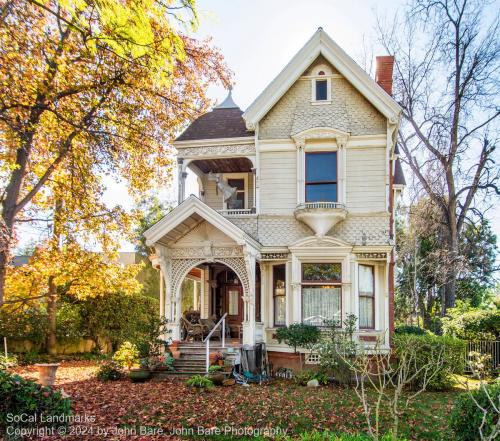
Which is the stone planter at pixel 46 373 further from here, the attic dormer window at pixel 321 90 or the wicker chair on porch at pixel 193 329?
the attic dormer window at pixel 321 90

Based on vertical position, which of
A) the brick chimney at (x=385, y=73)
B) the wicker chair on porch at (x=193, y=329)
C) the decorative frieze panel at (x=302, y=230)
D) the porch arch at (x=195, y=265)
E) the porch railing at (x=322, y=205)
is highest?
the brick chimney at (x=385, y=73)

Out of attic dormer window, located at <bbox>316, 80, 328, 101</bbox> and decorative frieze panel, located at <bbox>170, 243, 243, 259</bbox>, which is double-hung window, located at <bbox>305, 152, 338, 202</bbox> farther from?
decorative frieze panel, located at <bbox>170, 243, 243, 259</bbox>

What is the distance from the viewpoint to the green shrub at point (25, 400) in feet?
27.2

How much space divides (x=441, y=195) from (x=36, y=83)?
73.4 feet

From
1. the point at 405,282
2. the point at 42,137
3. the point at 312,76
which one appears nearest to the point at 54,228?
the point at 42,137

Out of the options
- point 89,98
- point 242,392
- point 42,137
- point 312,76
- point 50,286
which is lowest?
point 242,392

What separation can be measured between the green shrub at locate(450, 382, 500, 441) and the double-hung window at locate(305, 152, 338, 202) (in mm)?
9370

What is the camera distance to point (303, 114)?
17.0m

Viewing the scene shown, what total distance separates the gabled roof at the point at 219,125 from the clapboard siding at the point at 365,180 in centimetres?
363

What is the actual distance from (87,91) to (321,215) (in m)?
7.86

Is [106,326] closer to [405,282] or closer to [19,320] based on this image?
[19,320]

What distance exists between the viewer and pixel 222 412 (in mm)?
10594

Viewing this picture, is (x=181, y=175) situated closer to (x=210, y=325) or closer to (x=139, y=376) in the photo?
(x=210, y=325)

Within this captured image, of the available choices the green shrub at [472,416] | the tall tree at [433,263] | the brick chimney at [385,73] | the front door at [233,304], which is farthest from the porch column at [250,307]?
the tall tree at [433,263]
